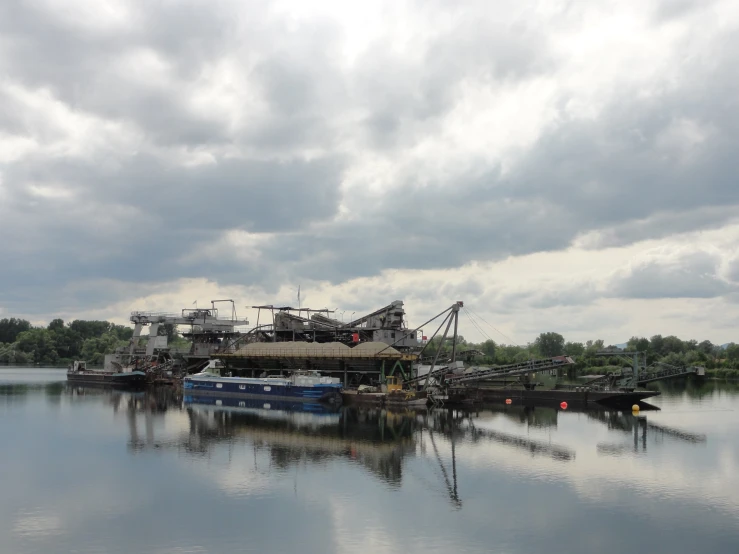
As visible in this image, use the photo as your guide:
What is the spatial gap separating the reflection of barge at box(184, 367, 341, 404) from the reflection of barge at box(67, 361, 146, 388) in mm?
22431

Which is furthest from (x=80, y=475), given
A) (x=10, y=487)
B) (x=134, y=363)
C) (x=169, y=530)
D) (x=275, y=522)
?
(x=134, y=363)

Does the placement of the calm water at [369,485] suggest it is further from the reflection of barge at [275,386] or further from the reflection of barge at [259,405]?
the reflection of barge at [275,386]

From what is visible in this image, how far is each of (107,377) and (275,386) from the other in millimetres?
47156

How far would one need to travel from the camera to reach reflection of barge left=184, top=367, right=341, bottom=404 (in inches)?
2776

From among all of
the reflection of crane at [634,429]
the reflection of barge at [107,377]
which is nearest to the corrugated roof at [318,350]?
the reflection of crane at [634,429]

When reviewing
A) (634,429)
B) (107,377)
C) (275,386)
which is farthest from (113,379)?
(634,429)

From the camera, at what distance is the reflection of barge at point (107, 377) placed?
10279 cm

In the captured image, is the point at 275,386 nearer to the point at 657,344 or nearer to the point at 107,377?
the point at 107,377

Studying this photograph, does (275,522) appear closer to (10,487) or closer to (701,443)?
(10,487)

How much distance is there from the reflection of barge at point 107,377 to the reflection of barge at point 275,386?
73.6ft

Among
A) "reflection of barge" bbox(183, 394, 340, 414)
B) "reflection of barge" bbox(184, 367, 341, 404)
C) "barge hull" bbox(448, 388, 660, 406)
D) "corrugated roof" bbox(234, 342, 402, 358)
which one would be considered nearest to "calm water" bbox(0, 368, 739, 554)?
"reflection of barge" bbox(183, 394, 340, 414)

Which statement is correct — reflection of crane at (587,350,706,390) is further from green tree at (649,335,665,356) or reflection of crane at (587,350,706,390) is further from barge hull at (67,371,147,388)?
green tree at (649,335,665,356)

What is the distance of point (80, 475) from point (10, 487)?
12.3 ft

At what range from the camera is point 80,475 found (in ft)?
116
